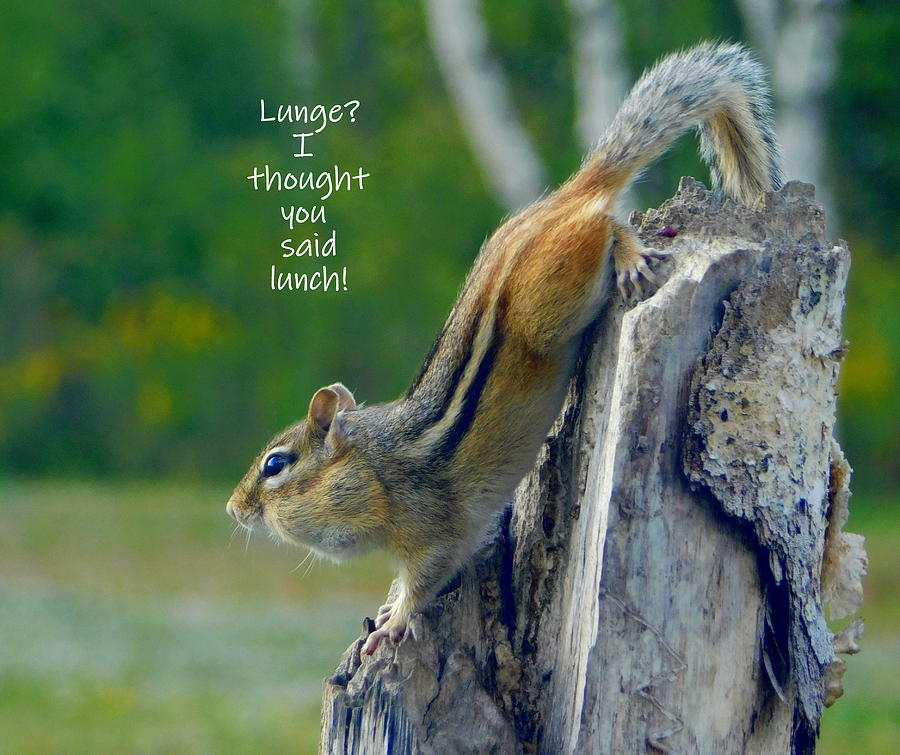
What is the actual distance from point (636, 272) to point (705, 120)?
2.19 feet

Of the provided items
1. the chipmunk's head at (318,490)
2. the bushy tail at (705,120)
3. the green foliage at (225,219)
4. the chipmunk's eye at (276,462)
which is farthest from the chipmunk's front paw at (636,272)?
the green foliage at (225,219)

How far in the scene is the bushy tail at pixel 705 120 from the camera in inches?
113

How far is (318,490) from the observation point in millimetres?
3096

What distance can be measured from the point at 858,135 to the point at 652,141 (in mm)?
13948

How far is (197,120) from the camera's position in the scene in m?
19.1

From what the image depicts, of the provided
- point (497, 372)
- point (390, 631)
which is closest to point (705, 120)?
point (497, 372)

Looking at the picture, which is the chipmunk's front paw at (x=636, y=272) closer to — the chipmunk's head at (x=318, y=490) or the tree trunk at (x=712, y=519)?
the tree trunk at (x=712, y=519)

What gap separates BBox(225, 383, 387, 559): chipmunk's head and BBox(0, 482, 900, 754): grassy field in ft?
11.0

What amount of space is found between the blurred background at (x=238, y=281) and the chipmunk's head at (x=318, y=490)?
11.0ft

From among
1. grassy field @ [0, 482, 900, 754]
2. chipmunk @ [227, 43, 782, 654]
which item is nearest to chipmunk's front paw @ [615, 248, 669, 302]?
chipmunk @ [227, 43, 782, 654]

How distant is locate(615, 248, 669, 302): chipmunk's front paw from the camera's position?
2492mm

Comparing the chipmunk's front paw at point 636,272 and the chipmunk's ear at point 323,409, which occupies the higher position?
the chipmunk's front paw at point 636,272

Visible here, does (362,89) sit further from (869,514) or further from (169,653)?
(169,653)

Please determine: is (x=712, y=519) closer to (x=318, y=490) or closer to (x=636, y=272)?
(x=636, y=272)
